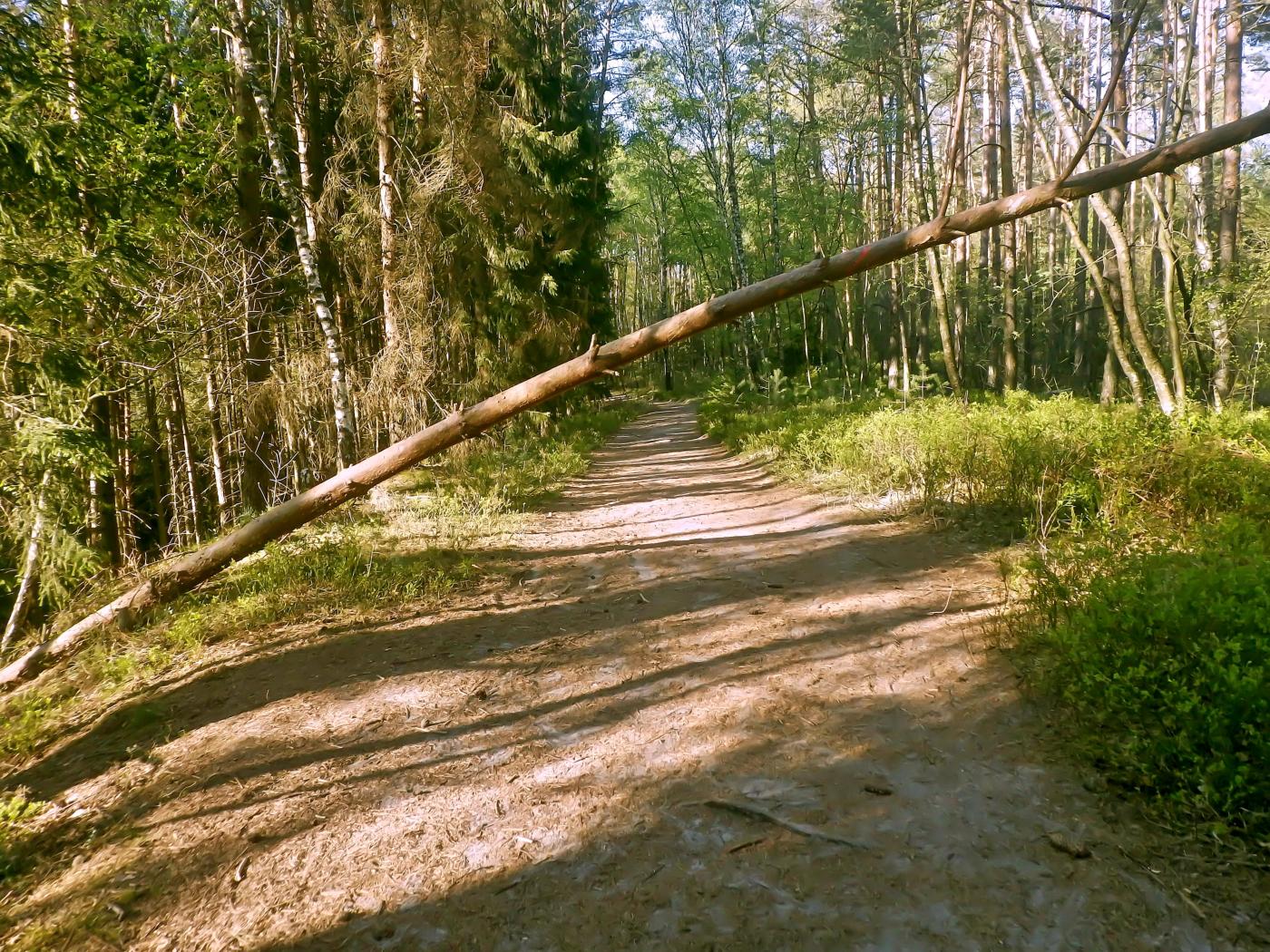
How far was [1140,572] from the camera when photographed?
359 cm

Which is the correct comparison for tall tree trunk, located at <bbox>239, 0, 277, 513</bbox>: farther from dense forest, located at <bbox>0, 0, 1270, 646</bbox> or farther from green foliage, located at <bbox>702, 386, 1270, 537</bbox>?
green foliage, located at <bbox>702, 386, 1270, 537</bbox>

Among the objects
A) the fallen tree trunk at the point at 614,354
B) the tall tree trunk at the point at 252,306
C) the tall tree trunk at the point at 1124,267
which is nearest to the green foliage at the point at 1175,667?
the fallen tree trunk at the point at 614,354

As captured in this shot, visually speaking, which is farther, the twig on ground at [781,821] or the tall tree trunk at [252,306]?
the tall tree trunk at [252,306]

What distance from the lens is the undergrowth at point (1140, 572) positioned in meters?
2.59

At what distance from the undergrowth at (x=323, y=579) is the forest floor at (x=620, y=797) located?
0.46 m

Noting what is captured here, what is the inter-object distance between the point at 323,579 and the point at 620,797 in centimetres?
437

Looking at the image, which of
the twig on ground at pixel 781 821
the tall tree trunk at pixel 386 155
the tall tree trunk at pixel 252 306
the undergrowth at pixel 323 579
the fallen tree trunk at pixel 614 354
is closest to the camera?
the twig on ground at pixel 781 821

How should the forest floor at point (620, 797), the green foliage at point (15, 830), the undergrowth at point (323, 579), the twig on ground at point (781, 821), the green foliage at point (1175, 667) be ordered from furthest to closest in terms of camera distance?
the undergrowth at point (323, 579)
the green foliage at point (15, 830)
the twig on ground at point (781, 821)
the green foliage at point (1175, 667)
the forest floor at point (620, 797)

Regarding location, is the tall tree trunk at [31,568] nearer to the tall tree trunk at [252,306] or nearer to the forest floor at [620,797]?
the forest floor at [620,797]

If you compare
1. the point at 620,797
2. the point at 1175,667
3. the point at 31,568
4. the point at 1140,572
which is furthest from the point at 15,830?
the point at 1140,572

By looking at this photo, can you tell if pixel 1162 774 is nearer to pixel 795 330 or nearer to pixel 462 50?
pixel 462 50

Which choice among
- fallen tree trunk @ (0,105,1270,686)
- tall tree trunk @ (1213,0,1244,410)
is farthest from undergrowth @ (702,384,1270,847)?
tall tree trunk @ (1213,0,1244,410)

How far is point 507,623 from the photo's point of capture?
5.51 m

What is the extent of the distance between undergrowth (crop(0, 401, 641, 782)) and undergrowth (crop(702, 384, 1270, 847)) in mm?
4931
